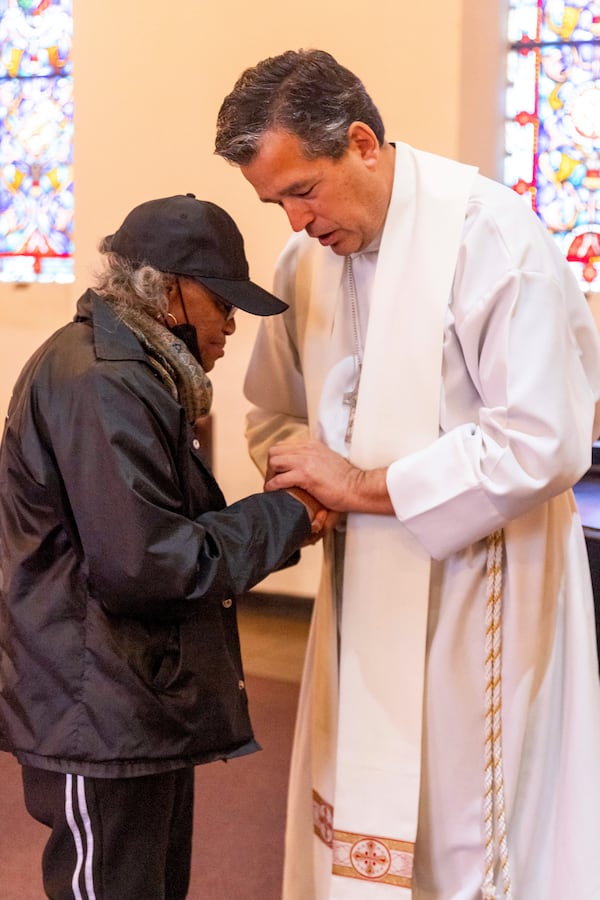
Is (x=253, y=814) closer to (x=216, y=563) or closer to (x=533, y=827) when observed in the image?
(x=533, y=827)

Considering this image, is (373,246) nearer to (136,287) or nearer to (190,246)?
(190,246)

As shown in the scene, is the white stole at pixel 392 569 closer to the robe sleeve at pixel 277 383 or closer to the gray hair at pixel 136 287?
the robe sleeve at pixel 277 383

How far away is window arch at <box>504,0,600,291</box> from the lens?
5219 millimetres

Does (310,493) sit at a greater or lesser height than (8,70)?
lesser

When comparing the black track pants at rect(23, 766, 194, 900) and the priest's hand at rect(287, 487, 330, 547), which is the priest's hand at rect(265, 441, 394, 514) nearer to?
the priest's hand at rect(287, 487, 330, 547)

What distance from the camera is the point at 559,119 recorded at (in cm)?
527

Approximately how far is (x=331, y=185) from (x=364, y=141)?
0.37ft

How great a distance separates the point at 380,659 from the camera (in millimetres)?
2295

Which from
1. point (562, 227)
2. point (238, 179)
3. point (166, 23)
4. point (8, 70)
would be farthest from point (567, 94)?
point (8, 70)

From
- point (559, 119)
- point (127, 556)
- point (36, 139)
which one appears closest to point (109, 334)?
point (127, 556)

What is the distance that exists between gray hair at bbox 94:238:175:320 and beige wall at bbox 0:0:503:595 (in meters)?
3.09

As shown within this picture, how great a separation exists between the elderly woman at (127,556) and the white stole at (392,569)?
231 millimetres

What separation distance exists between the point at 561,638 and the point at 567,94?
3.69 m

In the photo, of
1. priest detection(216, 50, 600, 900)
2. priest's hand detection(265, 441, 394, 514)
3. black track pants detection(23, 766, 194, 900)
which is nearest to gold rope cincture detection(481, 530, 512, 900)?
priest detection(216, 50, 600, 900)
